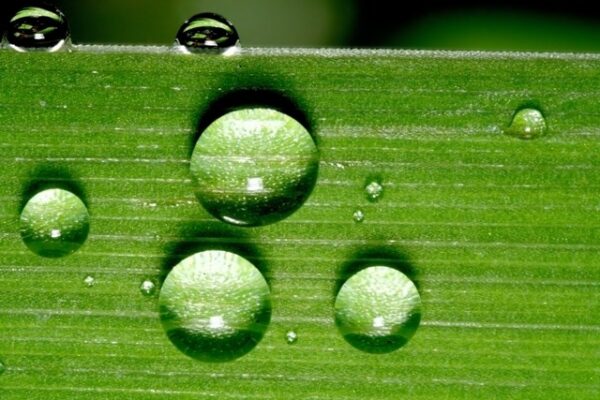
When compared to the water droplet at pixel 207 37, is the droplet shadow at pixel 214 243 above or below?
below

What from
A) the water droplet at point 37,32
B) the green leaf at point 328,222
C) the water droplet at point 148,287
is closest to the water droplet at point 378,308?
the green leaf at point 328,222

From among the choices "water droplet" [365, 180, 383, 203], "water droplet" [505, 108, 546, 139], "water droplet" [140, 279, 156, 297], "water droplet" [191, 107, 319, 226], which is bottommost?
"water droplet" [140, 279, 156, 297]

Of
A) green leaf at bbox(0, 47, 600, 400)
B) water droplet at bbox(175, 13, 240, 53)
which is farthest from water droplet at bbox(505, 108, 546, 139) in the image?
water droplet at bbox(175, 13, 240, 53)

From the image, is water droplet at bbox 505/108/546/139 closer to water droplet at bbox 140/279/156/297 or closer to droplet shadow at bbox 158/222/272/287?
droplet shadow at bbox 158/222/272/287

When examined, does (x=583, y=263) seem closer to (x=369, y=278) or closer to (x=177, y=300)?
(x=369, y=278)

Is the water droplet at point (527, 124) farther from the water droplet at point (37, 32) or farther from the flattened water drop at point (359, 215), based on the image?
the water droplet at point (37, 32)

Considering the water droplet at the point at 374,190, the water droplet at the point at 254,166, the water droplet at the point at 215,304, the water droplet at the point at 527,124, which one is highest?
the water droplet at the point at 527,124

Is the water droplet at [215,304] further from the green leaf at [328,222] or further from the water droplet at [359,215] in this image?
the water droplet at [359,215]
